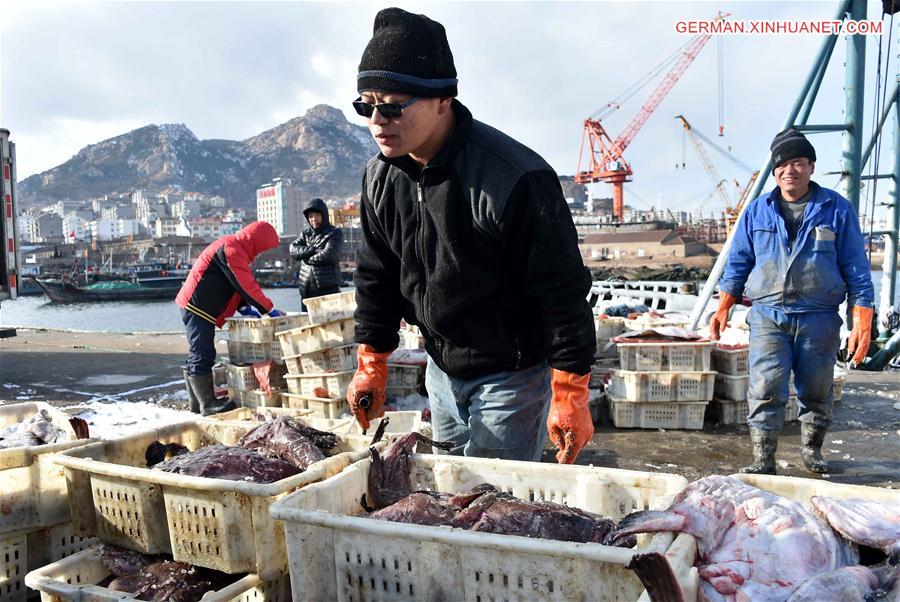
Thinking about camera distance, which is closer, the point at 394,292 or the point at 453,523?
the point at 453,523

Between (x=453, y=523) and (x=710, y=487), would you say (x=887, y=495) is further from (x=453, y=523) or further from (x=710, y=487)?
(x=453, y=523)

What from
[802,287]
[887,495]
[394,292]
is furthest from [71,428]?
[802,287]

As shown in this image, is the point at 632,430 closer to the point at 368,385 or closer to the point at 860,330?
the point at 860,330

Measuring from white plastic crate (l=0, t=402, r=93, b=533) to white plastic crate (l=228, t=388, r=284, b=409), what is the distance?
3.58 meters

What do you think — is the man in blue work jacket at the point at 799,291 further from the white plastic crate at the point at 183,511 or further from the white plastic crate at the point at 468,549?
the white plastic crate at the point at 183,511

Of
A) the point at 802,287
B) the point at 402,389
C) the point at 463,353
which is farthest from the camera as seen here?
the point at 402,389

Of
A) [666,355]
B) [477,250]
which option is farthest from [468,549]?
[666,355]

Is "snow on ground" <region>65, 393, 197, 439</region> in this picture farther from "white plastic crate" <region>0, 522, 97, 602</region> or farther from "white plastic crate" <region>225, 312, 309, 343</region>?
"white plastic crate" <region>0, 522, 97, 602</region>

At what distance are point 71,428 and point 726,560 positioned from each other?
3.12 m

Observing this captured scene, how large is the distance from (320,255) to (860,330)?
18.1 feet

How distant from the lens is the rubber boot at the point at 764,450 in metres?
4.33

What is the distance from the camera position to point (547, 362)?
2.60 meters

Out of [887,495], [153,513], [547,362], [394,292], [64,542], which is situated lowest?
[64,542]

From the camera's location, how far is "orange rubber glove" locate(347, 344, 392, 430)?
9.46ft
